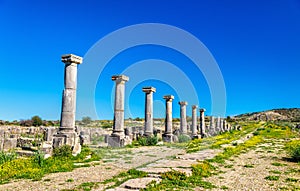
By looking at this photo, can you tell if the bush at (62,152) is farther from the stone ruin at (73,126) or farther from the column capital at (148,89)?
the column capital at (148,89)

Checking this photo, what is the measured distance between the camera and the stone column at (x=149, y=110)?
70.9ft

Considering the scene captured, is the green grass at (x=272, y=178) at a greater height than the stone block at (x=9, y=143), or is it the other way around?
the stone block at (x=9, y=143)

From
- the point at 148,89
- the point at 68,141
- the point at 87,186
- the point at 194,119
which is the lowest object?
the point at 87,186

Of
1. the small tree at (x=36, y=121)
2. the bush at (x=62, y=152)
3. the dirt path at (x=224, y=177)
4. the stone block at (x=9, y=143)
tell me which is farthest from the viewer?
the small tree at (x=36, y=121)

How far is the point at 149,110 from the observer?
21.9 m

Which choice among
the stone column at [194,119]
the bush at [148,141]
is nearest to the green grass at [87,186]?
the bush at [148,141]

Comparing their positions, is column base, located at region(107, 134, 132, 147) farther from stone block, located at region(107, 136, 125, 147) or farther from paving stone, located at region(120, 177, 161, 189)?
paving stone, located at region(120, 177, 161, 189)

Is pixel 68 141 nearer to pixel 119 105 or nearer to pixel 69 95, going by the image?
pixel 69 95

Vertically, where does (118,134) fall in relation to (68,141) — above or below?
above

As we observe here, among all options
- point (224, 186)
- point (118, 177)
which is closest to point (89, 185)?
point (118, 177)

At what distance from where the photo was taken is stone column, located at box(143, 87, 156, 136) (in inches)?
851

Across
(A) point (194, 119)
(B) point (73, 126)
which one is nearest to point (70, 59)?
(B) point (73, 126)

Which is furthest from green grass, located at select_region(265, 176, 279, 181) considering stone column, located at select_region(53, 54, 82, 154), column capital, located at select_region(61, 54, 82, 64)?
column capital, located at select_region(61, 54, 82, 64)

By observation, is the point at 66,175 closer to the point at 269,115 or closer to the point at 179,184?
the point at 179,184
